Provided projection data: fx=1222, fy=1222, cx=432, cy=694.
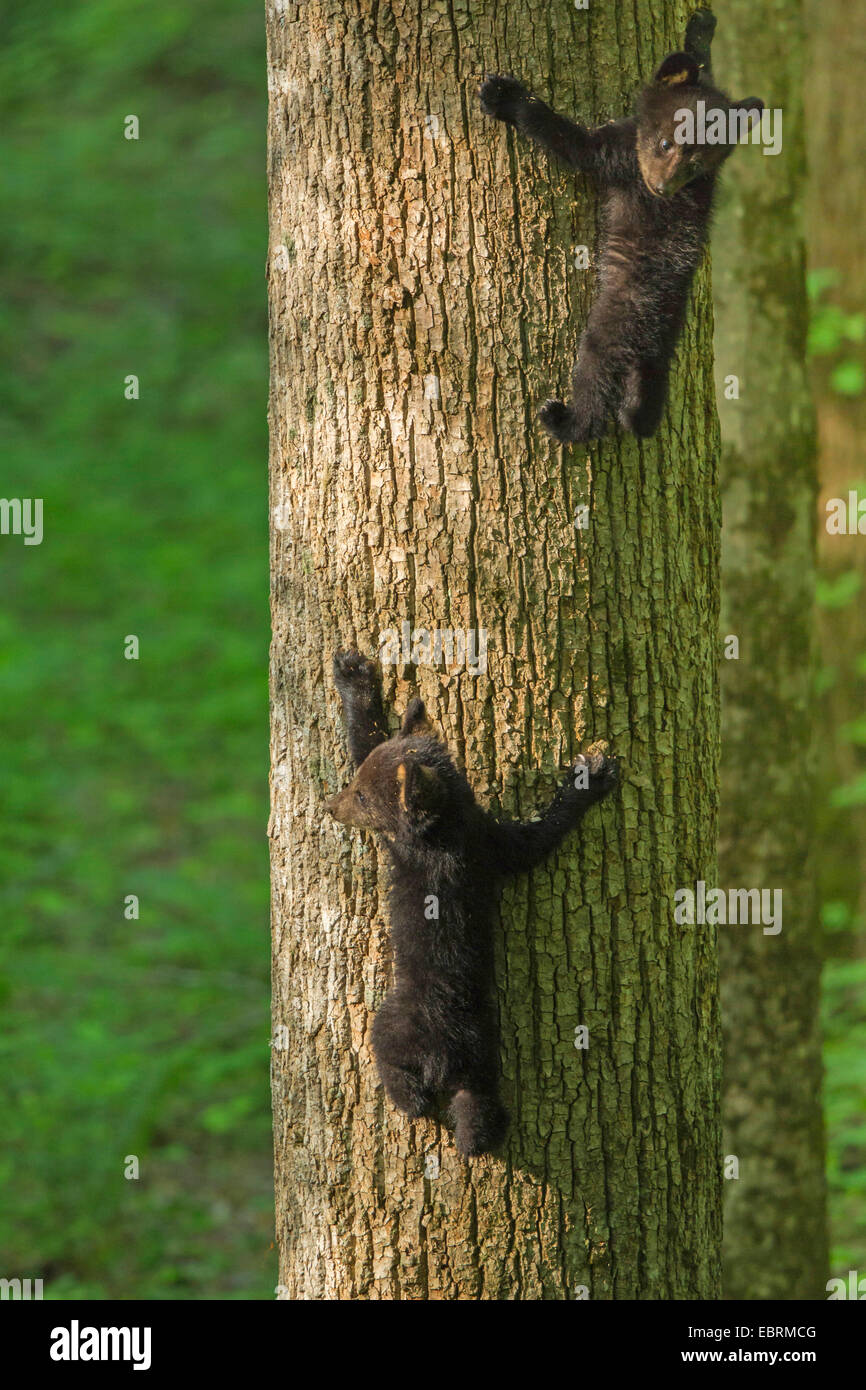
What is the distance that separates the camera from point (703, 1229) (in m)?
2.99

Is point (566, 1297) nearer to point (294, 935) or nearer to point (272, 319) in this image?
point (294, 935)

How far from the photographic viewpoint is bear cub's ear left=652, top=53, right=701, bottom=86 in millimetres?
2764

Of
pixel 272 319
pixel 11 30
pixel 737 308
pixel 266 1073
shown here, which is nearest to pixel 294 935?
pixel 272 319

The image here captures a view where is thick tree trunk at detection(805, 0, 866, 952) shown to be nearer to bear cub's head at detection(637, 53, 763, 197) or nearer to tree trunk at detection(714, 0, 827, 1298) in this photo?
tree trunk at detection(714, 0, 827, 1298)

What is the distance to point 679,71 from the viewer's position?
9.08 ft

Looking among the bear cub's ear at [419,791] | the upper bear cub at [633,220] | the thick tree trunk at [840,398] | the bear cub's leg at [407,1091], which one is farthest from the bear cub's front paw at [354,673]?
the thick tree trunk at [840,398]

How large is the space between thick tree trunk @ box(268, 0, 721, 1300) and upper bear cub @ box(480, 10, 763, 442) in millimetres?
53

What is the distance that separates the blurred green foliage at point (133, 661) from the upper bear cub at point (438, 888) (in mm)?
3324

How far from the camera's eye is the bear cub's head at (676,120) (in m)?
2.76

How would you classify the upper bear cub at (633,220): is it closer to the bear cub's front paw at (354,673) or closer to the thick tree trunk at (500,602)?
the thick tree trunk at (500,602)

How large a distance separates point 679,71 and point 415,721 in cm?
159

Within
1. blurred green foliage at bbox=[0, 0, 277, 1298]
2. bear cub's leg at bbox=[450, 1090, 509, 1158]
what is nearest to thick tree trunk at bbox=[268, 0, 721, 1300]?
bear cub's leg at bbox=[450, 1090, 509, 1158]

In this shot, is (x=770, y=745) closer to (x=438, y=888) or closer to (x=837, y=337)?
(x=438, y=888)
